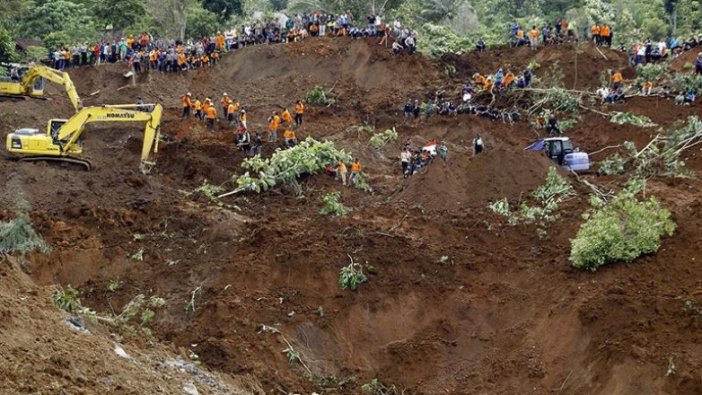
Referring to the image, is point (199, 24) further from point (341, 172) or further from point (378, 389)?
point (378, 389)

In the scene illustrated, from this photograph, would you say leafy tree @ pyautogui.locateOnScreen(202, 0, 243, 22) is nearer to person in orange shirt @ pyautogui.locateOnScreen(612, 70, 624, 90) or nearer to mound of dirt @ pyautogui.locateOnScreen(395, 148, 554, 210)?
person in orange shirt @ pyautogui.locateOnScreen(612, 70, 624, 90)

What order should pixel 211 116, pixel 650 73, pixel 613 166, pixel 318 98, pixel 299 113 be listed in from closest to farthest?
pixel 613 166 < pixel 211 116 < pixel 299 113 < pixel 650 73 < pixel 318 98

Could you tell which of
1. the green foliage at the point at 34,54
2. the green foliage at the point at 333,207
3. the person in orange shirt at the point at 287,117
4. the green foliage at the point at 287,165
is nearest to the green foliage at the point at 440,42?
the person in orange shirt at the point at 287,117

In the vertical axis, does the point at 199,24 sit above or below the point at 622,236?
below

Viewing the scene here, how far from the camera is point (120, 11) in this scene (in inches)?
2227

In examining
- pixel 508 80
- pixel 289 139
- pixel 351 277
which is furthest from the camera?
pixel 508 80

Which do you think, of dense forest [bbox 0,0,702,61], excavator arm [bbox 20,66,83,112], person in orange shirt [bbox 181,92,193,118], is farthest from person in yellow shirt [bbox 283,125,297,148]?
dense forest [bbox 0,0,702,61]

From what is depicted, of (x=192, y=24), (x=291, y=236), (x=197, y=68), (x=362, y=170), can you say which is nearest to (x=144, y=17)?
(x=192, y=24)

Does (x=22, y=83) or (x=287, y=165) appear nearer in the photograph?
(x=287, y=165)

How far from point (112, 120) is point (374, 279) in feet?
40.7

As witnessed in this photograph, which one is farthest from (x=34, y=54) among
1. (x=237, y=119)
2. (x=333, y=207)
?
(x=333, y=207)

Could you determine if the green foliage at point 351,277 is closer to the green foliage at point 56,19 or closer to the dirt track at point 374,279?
the dirt track at point 374,279

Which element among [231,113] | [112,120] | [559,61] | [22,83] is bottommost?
[231,113]

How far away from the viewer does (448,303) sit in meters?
24.6
